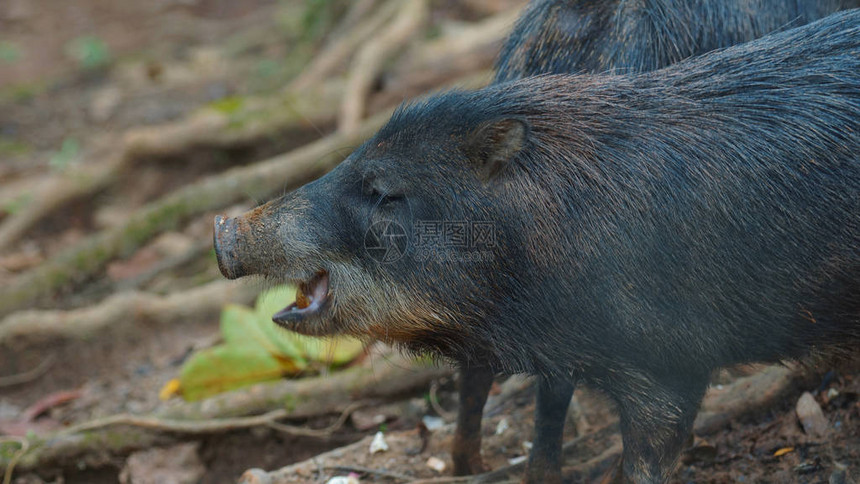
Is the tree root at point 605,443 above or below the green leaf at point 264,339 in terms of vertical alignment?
below

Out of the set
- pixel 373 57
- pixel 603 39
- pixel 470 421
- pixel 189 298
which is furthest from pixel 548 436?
pixel 373 57

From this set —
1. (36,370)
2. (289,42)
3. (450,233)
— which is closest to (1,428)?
(36,370)

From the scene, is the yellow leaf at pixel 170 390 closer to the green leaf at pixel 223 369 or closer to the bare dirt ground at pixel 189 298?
the bare dirt ground at pixel 189 298

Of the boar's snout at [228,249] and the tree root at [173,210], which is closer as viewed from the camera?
the boar's snout at [228,249]

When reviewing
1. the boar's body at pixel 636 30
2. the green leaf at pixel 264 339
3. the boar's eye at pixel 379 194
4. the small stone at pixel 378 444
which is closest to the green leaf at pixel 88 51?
the green leaf at pixel 264 339

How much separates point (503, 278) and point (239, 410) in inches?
86.3

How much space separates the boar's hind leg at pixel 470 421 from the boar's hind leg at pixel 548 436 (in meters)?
0.29

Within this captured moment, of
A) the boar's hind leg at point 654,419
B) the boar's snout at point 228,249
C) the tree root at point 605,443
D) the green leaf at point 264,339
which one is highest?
the boar's snout at point 228,249

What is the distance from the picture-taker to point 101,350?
5.41 metres

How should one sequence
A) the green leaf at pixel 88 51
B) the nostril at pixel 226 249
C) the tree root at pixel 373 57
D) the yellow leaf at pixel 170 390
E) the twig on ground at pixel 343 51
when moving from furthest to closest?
the green leaf at pixel 88 51 → the twig on ground at pixel 343 51 → the tree root at pixel 373 57 → the yellow leaf at pixel 170 390 → the nostril at pixel 226 249

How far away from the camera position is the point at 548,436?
3.32 m

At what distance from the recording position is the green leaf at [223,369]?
464 cm

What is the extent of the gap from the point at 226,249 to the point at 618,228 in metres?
1.27

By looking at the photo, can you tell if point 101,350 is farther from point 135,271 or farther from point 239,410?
point 239,410
